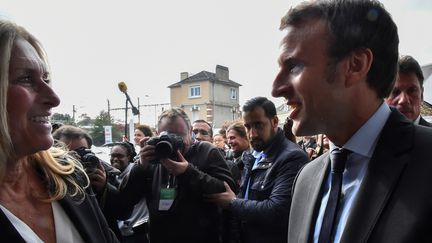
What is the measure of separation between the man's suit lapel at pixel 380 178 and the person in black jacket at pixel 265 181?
1.38m

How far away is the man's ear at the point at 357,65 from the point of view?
141 centimetres

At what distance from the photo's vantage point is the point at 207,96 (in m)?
43.8

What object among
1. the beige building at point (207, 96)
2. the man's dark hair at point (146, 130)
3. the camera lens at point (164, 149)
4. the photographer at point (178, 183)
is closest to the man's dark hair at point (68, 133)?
the photographer at point (178, 183)

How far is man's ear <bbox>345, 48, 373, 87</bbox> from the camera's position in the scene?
4.63 ft

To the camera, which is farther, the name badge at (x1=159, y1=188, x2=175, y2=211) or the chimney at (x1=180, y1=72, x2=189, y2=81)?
the chimney at (x1=180, y1=72, x2=189, y2=81)

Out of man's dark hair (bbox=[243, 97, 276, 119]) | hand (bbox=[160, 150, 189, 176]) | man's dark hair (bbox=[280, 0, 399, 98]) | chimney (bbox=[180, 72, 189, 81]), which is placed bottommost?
hand (bbox=[160, 150, 189, 176])

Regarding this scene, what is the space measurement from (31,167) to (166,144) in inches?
43.0

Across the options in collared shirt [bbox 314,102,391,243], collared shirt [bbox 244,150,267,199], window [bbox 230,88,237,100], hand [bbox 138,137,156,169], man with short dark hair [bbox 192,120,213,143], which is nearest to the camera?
collared shirt [bbox 314,102,391,243]

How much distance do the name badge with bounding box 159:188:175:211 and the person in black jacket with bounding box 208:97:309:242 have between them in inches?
12.5

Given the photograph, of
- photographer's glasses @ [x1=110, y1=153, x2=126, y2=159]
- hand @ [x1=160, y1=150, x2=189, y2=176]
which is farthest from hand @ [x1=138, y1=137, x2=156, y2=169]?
photographer's glasses @ [x1=110, y1=153, x2=126, y2=159]

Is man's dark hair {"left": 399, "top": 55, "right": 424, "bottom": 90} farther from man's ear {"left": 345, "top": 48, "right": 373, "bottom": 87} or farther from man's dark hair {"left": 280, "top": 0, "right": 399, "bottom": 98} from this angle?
man's ear {"left": 345, "top": 48, "right": 373, "bottom": 87}

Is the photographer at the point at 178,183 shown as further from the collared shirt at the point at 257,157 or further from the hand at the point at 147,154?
the collared shirt at the point at 257,157

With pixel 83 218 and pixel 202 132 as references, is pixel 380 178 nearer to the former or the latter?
pixel 83 218

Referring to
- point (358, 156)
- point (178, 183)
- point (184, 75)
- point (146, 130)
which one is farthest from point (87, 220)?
point (184, 75)
